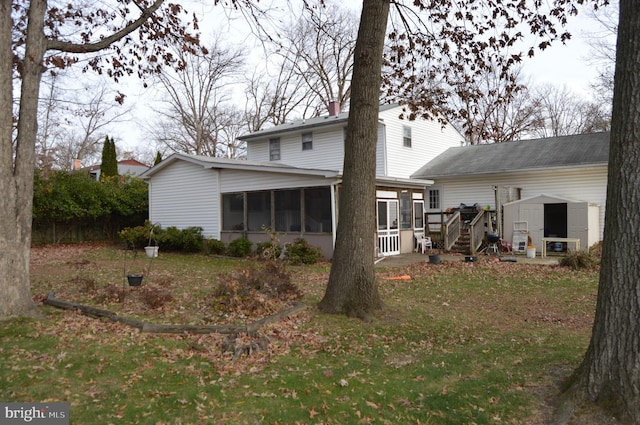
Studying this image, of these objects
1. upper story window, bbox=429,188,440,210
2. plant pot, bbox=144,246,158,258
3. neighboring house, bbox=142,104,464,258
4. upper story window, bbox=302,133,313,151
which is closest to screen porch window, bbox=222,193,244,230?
neighboring house, bbox=142,104,464,258

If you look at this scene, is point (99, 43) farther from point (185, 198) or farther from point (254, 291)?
point (185, 198)

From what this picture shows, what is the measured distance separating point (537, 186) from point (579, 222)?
11.1ft

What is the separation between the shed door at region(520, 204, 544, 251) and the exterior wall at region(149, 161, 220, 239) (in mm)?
12145

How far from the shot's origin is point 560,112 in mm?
37062

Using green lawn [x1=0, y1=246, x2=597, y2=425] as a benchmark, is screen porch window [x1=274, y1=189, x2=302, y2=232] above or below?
above

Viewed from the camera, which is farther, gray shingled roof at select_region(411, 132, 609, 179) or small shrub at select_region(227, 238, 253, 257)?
gray shingled roof at select_region(411, 132, 609, 179)

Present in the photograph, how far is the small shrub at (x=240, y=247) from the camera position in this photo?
680 inches

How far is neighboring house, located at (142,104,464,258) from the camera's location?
1648cm

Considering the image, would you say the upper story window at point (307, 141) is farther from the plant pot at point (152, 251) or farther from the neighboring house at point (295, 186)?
the plant pot at point (152, 251)

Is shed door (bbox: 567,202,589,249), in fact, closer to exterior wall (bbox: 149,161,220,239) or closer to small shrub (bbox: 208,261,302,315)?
small shrub (bbox: 208,261,302,315)

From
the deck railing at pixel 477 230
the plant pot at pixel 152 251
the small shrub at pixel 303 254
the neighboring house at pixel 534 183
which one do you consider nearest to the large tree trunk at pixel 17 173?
the small shrub at pixel 303 254

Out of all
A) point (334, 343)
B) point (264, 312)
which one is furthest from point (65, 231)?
point (334, 343)

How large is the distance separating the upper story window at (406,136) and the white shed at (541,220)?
5.62m

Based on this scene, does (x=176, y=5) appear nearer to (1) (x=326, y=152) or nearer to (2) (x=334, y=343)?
(2) (x=334, y=343)
